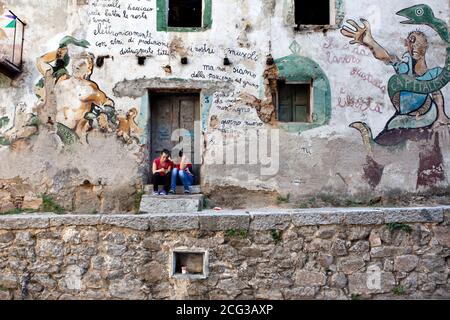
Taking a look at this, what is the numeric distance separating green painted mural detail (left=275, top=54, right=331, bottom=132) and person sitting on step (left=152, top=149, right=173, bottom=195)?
1.86 metres

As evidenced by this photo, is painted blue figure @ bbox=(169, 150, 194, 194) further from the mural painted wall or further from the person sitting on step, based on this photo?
the mural painted wall

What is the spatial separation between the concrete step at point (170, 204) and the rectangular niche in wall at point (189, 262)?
28.5 inches

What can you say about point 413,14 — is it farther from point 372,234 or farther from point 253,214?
point 253,214

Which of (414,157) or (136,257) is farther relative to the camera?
(414,157)

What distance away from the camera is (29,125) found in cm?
665

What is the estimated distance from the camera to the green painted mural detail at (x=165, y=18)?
22.4 feet

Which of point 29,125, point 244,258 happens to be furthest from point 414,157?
point 29,125

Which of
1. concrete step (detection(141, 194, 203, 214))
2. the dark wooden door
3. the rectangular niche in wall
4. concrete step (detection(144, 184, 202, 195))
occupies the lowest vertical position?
the rectangular niche in wall

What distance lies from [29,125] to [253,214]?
3.76 metres

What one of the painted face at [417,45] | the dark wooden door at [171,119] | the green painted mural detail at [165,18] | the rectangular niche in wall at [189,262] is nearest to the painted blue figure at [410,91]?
the painted face at [417,45]

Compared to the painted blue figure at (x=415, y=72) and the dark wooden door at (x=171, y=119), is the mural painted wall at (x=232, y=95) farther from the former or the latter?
the dark wooden door at (x=171, y=119)

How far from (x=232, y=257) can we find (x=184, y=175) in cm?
162

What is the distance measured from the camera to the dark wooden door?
22.9 ft

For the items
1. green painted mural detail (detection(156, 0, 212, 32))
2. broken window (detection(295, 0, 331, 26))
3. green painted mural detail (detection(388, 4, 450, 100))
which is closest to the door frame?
green painted mural detail (detection(156, 0, 212, 32))
